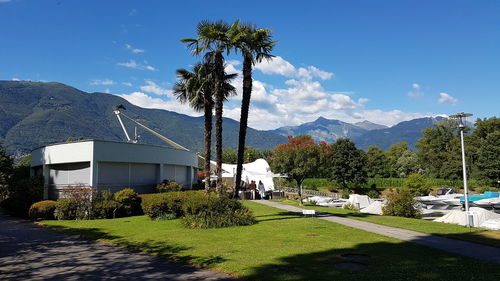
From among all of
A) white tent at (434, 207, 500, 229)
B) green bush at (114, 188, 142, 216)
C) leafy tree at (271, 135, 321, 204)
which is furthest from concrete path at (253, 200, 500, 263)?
leafy tree at (271, 135, 321, 204)

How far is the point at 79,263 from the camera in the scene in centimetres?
1043

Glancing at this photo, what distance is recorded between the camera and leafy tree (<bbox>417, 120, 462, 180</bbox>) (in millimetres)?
70375

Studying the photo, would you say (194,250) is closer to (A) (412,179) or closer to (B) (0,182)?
(B) (0,182)

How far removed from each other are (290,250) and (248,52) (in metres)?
11.5

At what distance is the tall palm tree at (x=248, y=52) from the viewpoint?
19.5 m

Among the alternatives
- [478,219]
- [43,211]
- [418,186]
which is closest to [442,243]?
[478,219]

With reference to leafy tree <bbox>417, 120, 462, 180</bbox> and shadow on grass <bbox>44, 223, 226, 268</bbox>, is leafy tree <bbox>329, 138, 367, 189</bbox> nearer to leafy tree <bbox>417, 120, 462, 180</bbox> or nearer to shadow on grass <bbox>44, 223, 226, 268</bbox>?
leafy tree <bbox>417, 120, 462, 180</bbox>

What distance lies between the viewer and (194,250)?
11.8 meters

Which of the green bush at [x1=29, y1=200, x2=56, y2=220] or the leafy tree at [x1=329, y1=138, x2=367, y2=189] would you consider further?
the leafy tree at [x1=329, y1=138, x2=367, y2=189]

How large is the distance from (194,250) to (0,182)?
30595 millimetres

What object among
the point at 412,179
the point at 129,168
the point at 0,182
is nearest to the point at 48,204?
the point at 129,168

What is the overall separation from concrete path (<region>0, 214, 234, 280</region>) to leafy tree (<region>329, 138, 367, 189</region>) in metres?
50.9

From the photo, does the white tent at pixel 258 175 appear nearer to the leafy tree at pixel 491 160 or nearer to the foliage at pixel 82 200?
the foliage at pixel 82 200

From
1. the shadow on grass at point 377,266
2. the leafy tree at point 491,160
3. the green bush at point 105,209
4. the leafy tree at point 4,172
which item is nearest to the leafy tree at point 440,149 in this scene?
the leafy tree at point 491,160
